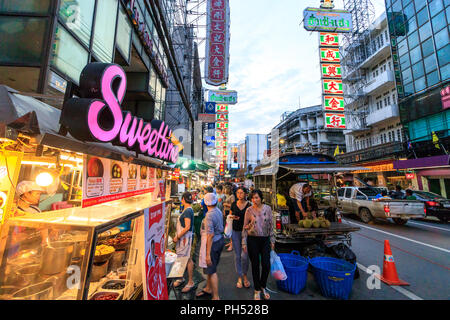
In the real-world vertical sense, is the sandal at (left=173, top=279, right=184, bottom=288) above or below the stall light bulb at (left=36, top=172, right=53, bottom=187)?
below

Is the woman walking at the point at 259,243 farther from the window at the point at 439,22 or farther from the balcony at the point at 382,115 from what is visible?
the window at the point at 439,22

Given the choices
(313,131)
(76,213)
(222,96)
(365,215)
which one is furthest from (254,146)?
(76,213)

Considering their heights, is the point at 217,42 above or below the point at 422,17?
below

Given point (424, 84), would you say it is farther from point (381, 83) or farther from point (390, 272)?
→ point (390, 272)

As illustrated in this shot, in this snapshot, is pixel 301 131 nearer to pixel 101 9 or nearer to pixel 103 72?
pixel 101 9

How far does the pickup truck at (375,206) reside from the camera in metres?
9.05

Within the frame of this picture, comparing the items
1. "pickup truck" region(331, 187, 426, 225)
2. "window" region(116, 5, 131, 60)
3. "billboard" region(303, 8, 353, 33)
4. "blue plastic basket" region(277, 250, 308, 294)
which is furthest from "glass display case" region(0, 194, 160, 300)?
"billboard" region(303, 8, 353, 33)

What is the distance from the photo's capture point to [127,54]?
9031 mm

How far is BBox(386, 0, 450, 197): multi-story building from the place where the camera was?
17.5 metres

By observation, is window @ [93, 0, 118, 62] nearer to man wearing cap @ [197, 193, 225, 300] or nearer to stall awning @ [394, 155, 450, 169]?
man wearing cap @ [197, 193, 225, 300]

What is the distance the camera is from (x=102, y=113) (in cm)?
A: 234

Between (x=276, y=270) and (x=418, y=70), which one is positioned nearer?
(x=276, y=270)

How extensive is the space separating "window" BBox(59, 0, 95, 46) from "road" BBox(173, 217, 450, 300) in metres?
8.01

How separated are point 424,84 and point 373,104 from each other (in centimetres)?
752
